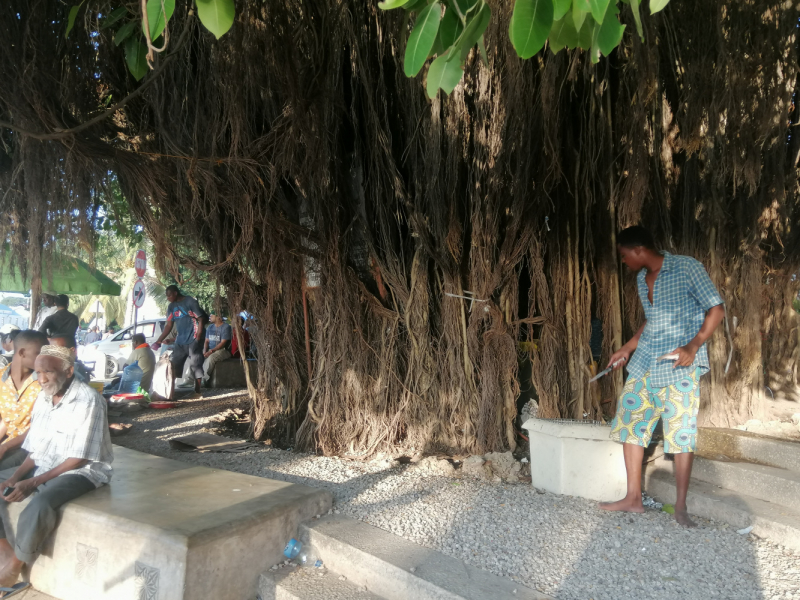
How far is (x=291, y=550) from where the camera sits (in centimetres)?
298

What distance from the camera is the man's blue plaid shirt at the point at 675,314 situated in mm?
2924

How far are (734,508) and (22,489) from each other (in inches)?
146

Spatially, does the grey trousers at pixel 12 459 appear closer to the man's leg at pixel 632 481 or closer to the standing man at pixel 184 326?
the man's leg at pixel 632 481

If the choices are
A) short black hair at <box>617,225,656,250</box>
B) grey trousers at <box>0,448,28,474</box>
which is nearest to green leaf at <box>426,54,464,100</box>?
short black hair at <box>617,225,656,250</box>

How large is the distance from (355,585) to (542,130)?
307cm

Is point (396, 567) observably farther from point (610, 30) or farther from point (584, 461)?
point (610, 30)

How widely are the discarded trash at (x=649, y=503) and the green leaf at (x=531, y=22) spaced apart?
2.77 metres

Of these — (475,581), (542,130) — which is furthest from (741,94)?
(475,581)

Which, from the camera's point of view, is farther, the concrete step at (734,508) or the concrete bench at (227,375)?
the concrete bench at (227,375)

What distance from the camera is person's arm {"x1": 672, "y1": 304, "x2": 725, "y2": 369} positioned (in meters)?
2.83

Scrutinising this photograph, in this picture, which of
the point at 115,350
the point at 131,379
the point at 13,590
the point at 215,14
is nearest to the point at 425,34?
the point at 215,14

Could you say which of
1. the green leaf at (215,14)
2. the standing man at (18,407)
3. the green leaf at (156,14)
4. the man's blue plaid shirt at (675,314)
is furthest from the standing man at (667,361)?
the standing man at (18,407)

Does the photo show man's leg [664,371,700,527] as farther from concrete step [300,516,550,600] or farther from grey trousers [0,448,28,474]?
grey trousers [0,448,28,474]

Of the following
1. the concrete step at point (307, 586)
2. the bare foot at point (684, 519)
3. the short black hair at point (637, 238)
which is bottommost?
the concrete step at point (307, 586)
